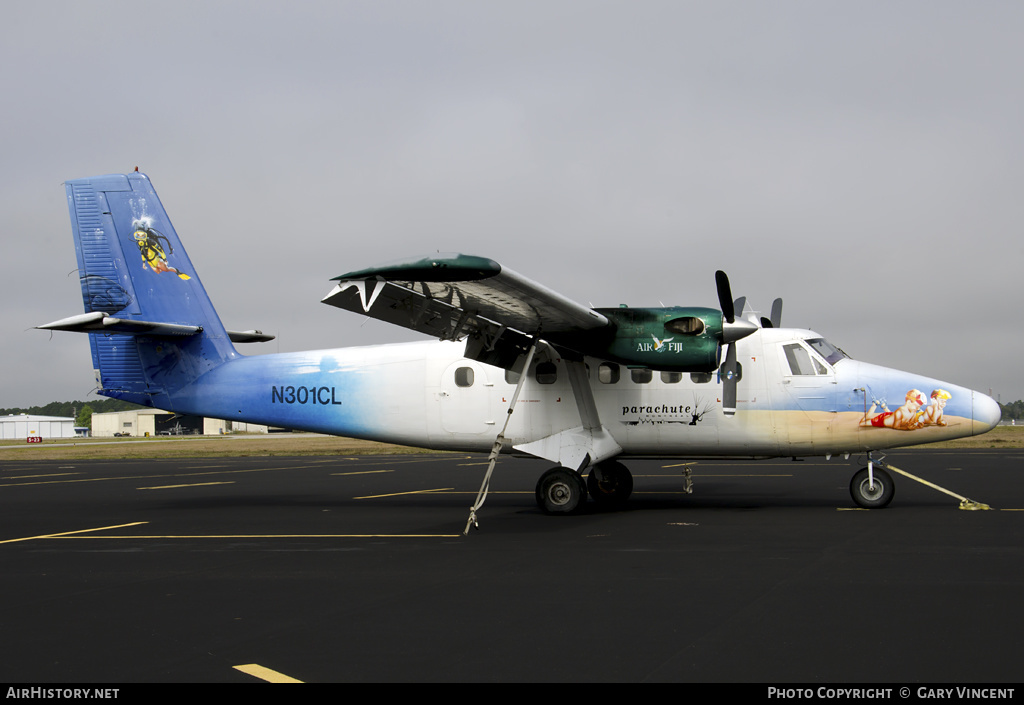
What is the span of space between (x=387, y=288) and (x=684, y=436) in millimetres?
6373

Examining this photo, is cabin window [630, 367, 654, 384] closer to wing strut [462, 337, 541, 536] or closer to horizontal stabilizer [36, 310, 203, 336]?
wing strut [462, 337, 541, 536]

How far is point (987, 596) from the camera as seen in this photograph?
7.39 m

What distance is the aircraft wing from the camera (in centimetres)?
1082

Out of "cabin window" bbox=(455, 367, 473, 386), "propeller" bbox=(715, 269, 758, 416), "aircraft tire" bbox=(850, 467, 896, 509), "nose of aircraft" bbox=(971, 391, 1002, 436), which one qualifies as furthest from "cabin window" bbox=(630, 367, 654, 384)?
"nose of aircraft" bbox=(971, 391, 1002, 436)

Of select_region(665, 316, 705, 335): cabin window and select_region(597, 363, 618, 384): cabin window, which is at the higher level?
select_region(665, 316, 705, 335): cabin window

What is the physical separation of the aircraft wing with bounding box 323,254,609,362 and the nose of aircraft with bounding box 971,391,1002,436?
6923 millimetres

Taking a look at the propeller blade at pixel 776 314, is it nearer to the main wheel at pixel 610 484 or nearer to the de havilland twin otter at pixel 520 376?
the de havilland twin otter at pixel 520 376

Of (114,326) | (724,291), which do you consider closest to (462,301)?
(724,291)

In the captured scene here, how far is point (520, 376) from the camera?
50.4 ft

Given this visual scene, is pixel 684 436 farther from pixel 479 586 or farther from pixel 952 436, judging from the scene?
pixel 479 586

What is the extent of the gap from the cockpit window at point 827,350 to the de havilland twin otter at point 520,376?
1.6 inches

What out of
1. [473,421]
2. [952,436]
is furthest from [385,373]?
[952,436]

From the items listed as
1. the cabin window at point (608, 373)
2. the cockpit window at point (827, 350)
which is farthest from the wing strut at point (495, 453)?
the cockpit window at point (827, 350)
